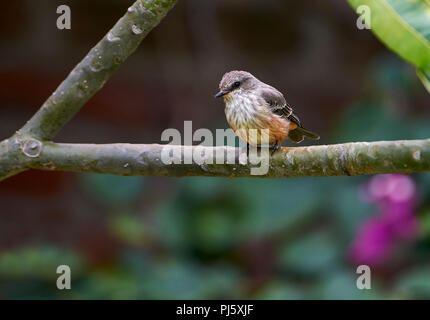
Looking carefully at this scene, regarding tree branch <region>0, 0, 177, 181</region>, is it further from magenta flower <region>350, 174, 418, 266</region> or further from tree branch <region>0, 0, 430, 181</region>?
magenta flower <region>350, 174, 418, 266</region>

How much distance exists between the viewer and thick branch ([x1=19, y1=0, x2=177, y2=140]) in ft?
3.81

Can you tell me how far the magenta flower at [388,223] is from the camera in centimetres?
261

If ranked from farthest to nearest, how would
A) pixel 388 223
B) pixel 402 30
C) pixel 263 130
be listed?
pixel 388 223 < pixel 263 130 < pixel 402 30

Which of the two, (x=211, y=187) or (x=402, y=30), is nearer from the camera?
(x=402, y=30)

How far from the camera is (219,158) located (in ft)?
3.81

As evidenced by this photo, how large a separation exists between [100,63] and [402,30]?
54 centimetres

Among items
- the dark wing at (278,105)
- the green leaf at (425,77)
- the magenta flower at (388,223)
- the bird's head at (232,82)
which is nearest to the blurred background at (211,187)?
the magenta flower at (388,223)

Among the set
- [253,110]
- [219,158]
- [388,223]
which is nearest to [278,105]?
[253,110]

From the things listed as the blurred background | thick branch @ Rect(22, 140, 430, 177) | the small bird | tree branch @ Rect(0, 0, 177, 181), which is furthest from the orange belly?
the blurred background

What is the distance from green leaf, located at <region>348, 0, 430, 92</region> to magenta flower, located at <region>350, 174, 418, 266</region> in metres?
1.63

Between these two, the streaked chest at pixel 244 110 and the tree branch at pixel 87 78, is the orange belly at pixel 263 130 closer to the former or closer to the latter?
the streaked chest at pixel 244 110

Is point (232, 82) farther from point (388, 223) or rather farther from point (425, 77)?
point (388, 223)

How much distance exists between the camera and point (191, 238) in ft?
9.91

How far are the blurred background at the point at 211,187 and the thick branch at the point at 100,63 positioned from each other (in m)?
1.52
